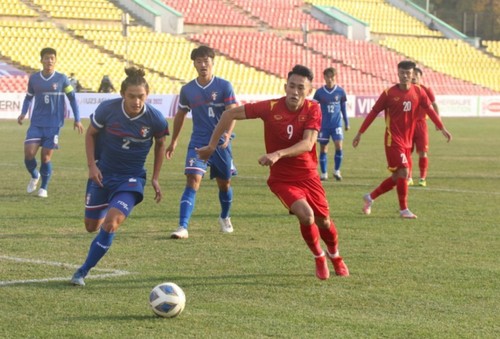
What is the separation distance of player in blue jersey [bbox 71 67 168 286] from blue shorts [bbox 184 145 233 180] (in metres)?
2.67

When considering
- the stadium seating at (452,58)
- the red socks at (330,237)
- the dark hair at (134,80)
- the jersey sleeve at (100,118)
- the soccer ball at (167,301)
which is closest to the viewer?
the soccer ball at (167,301)

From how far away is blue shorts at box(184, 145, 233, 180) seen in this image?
11.5 m

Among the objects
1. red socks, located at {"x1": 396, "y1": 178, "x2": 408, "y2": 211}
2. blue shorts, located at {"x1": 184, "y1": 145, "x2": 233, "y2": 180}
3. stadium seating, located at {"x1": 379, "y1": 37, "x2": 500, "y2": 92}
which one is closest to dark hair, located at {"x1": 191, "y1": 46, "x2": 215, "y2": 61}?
blue shorts, located at {"x1": 184, "y1": 145, "x2": 233, "y2": 180}

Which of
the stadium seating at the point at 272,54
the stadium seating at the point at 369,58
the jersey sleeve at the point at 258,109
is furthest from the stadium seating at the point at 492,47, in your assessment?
the jersey sleeve at the point at 258,109

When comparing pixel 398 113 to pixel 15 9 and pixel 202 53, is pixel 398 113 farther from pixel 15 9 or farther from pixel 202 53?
pixel 15 9

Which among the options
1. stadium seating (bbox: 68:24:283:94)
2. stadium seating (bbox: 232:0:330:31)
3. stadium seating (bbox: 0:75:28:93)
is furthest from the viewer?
stadium seating (bbox: 232:0:330:31)

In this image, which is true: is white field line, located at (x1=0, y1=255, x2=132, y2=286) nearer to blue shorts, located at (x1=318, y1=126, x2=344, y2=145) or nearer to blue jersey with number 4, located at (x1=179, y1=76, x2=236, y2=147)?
blue jersey with number 4, located at (x1=179, y1=76, x2=236, y2=147)

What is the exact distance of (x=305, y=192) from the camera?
8641 mm

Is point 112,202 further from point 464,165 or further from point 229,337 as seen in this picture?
point 464,165

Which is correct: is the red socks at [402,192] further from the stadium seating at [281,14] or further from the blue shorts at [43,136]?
the stadium seating at [281,14]

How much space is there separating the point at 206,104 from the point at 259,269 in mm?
3086

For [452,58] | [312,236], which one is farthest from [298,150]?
[452,58]

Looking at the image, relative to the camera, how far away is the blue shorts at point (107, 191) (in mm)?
8516

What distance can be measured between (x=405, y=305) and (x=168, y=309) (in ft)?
6.07
